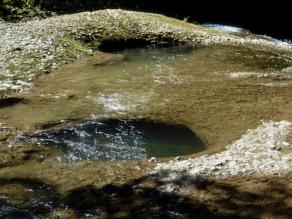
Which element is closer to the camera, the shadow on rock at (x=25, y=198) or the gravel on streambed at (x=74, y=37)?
the shadow on rock at (x=25, y=198)

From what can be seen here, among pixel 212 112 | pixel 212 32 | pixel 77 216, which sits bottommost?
pixel 77 216

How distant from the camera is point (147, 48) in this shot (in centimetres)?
2100

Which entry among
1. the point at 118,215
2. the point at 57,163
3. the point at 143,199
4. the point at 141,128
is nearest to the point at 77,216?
the point at 118,215

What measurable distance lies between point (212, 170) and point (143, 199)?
1.68 meters

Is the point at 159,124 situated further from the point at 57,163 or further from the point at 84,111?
the point at 57,163

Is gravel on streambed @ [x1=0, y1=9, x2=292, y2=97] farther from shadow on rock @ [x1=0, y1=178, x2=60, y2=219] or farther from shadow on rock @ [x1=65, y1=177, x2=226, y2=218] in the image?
shadow on rock @ [x1=65, y1=177, x2=226, y2=218]

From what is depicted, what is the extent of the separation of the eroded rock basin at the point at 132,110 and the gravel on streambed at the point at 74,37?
0.93 meters

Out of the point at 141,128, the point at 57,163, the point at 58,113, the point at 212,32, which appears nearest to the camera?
the point at 57,163

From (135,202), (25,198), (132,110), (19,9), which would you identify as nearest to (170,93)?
(132,110)

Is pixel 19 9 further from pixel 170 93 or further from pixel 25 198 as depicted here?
pixel 25 198

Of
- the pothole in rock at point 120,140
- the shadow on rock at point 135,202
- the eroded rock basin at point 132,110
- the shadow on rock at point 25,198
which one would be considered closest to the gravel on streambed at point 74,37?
the eroded rock basin at point 132,110

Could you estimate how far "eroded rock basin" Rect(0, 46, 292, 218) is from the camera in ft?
31.0

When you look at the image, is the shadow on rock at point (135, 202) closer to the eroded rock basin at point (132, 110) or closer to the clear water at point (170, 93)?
the eroded rock basin at point (132, 110)

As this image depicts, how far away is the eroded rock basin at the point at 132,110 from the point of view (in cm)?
945
